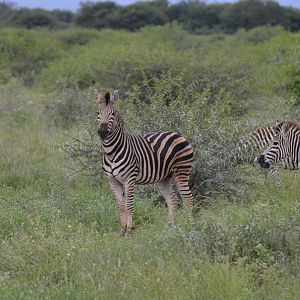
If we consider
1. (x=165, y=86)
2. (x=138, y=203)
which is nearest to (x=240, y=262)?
(x=138, y=203)

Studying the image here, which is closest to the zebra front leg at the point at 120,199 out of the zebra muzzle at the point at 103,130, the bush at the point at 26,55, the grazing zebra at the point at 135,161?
the grazing zebra at the point at 135,161

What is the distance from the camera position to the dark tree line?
54.8m

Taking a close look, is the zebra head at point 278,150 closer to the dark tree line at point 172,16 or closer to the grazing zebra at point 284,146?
the grazing zebra at point 284,146

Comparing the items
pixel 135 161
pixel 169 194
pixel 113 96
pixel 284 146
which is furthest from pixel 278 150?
pixel 113 96

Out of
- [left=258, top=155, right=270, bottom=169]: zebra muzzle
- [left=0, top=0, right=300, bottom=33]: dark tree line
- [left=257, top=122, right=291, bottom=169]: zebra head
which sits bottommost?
[left=258, top=155, right=270, bottom=169]: zebra muzzle

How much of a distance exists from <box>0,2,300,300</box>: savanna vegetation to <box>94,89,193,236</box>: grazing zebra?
0.29 metres

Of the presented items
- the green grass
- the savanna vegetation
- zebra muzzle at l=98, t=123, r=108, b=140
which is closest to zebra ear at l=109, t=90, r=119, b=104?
zebra muzzle at l=98, t=123, r=108, b=140

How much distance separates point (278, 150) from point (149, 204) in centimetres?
208

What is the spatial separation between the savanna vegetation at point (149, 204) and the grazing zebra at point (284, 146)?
36 cm

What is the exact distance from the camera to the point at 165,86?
10.7 meters

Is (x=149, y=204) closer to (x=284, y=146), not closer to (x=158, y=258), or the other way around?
(x=284, y=146)

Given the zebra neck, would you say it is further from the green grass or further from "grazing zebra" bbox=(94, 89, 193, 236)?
the green grass

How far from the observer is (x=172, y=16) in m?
59.7

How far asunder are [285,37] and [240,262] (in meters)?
25.2
